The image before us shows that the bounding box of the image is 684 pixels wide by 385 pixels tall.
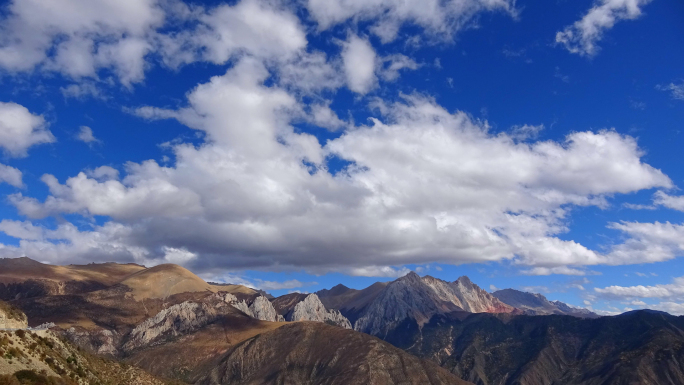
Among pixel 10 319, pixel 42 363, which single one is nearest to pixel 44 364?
pixel 42 363

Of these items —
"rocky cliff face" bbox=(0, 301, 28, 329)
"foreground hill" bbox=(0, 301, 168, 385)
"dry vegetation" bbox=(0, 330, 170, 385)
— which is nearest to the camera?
"dry vegetation" bbox=(0, 330, 170, 385)

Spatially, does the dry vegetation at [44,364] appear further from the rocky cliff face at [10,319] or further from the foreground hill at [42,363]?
the rocky cliff face at [10,319]

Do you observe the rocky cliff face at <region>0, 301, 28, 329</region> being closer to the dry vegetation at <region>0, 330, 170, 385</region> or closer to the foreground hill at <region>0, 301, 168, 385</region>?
the foreground hill at <region>0, 301, 168, 385</region>

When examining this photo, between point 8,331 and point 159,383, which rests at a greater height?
point 8,331

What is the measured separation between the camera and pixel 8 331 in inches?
2778

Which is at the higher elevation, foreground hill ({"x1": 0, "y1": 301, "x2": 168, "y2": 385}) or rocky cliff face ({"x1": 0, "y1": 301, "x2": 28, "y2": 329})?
rocky cliff face ({"x1": 0, "y1": 301, "x2": 28, "y2": 329})

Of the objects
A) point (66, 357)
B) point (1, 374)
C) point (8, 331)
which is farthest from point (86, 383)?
point (1, 374)

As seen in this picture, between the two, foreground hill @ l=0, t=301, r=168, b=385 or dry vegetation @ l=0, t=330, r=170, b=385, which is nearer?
dry vegetation @ l=0, t=330, r=170, b=385

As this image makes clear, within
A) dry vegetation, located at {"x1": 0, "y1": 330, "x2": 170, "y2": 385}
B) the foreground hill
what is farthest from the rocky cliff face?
dry vegetation, located at {"x1": 0, "y1": 330, "x2": 170, "y2": 385}

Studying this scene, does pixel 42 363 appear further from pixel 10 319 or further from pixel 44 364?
pixel 10 319

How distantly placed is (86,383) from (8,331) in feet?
45.1

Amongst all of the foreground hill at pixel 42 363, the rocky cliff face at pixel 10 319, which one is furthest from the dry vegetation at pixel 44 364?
the rocky cliff face at pixel 10 319

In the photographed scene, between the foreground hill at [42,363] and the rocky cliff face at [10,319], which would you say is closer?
the foreground hill at [42,363]

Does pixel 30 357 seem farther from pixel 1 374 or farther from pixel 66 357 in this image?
pixel 66 357
